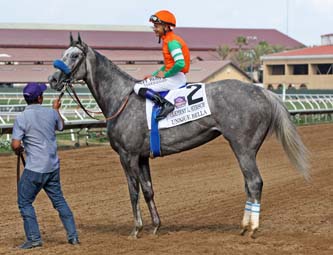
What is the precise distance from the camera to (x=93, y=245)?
7734 millimetres

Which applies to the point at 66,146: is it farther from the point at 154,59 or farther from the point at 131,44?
the point at 131,44

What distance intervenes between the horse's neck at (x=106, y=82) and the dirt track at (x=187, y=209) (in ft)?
4.54

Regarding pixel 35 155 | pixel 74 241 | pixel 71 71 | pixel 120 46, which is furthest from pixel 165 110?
pixel 120 46

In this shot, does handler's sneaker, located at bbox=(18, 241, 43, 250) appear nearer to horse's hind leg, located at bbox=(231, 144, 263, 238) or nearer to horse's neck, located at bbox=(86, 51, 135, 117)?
horse's neck, located at bbox=(86, 51, 135, 117)

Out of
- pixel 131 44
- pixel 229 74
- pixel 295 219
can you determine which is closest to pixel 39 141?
pixel 295 219

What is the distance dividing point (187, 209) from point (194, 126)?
1.99 meters

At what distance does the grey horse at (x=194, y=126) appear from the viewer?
8164mm

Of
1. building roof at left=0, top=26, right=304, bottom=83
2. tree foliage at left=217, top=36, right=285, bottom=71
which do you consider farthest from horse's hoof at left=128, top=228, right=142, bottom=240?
tree foliage at left=217, top=36, right=285, bottom=71

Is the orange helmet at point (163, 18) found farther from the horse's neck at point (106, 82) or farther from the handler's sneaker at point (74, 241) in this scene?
the handler's sneaker at point (74, 241)

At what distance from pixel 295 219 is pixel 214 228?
1.04m

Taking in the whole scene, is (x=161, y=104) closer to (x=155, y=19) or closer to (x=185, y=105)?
(x=185, y=105)

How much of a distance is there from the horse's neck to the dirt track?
138cm

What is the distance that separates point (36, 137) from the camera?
296 inches

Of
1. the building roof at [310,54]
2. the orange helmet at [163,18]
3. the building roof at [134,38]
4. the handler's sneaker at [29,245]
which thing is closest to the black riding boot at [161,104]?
the orange helmet at [163,18]
